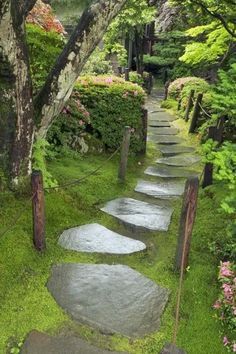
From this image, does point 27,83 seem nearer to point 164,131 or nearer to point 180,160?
point 180,160

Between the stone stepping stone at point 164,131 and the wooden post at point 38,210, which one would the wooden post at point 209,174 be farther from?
the stone stepping stone at point 164,131

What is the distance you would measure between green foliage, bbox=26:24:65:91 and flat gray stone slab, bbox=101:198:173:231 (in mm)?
3011

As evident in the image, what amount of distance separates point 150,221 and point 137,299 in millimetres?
2163

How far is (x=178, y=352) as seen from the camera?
8.56 ft

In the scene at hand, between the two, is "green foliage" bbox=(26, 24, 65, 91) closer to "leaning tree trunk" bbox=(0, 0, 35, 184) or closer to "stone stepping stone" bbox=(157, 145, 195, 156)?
"leaning tree trunk" bbox=(0, 0, 35, 184)

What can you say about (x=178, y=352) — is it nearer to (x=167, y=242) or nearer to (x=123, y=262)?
(x=123, y=262)

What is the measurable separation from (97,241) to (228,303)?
2259mm

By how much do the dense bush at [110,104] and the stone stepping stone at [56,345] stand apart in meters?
6.33

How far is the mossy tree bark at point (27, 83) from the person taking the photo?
17.2 ft

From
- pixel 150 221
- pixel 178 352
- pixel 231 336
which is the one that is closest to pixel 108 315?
pixel 231 336

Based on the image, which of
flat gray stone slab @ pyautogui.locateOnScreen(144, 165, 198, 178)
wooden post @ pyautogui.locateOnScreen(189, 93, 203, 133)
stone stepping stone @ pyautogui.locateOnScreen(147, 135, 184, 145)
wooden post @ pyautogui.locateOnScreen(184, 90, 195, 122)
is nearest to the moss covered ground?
flat gray stone slab @ pyautogui.locateOnScreen(144, 165, 198, 178)

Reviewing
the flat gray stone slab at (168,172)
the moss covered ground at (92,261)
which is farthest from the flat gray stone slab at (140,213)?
the flat gray stone slab at (168,172)

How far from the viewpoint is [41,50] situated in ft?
24.7

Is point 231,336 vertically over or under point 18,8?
under
